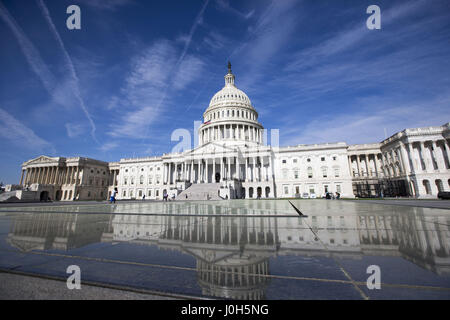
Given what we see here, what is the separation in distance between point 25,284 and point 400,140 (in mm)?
63528

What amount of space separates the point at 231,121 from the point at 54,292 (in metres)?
66.0

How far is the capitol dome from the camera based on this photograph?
6675 cm

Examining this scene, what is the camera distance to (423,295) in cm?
186

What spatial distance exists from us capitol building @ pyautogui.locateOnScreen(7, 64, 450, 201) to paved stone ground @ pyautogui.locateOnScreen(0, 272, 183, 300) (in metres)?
37.2

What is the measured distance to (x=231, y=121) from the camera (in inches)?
2613

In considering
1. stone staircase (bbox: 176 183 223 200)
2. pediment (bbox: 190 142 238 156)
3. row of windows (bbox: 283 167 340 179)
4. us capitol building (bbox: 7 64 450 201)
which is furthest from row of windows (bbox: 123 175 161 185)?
row of windows (bbox: 283 167 340 179)

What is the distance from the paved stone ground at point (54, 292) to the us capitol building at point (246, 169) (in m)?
37.2

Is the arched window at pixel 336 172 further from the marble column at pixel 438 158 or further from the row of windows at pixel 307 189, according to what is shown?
the marble column at pixel 438 158

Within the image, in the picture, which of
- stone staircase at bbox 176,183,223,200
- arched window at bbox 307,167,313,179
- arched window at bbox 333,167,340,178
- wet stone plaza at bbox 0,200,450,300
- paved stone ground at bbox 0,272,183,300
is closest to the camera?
paved stone ground at bbox 0,272,183,300

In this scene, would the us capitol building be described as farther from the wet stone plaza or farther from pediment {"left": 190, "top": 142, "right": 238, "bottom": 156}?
the wet stone plaza

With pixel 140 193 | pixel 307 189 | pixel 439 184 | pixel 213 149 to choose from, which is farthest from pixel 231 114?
pixel 439 184

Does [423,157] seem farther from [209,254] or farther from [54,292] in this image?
[54,292]
